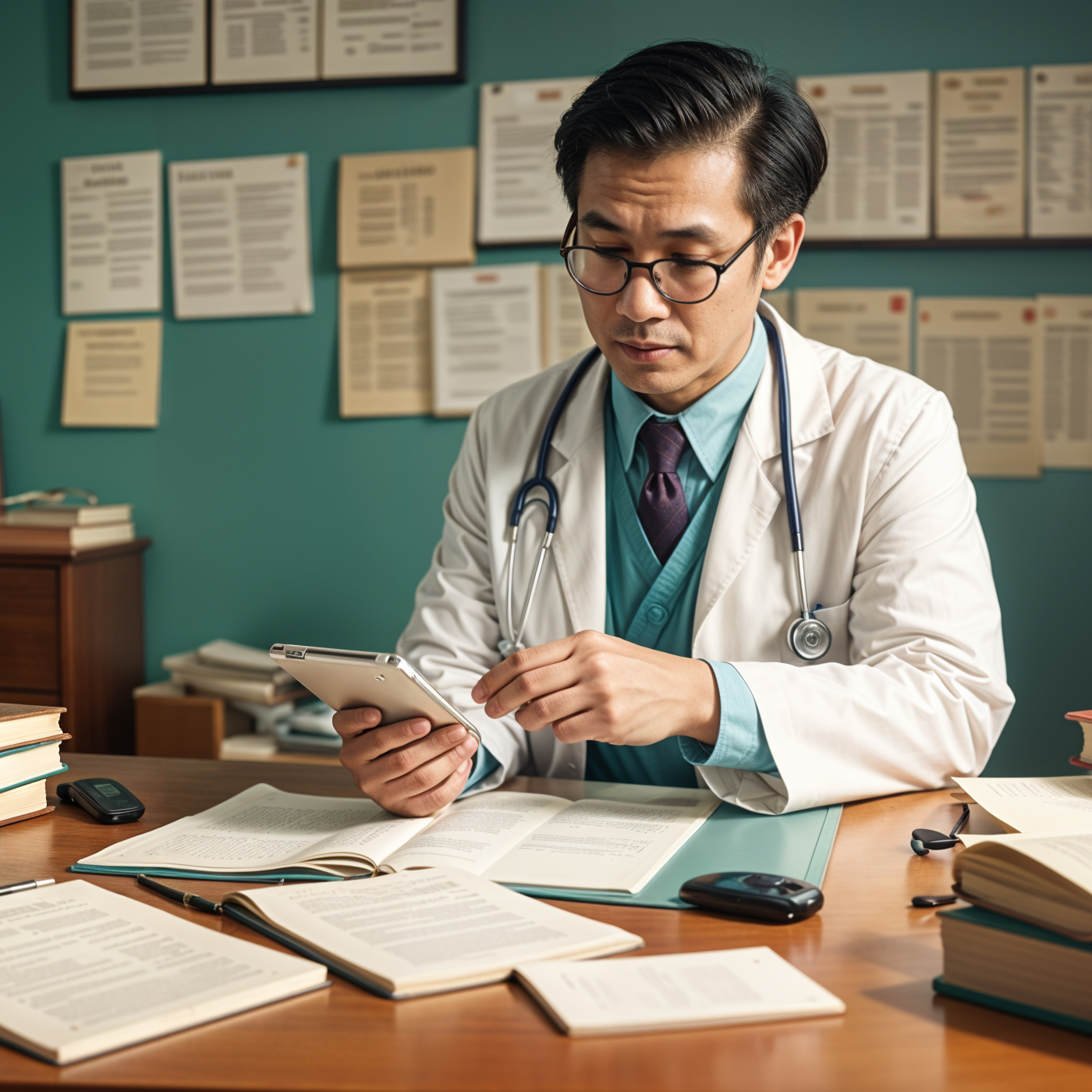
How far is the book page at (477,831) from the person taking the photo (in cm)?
101

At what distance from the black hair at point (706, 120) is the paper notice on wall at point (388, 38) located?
1388 millimetres

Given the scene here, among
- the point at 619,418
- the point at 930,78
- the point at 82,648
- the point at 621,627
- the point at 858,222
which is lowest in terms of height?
the point at 82,648

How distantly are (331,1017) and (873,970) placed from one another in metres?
0.37

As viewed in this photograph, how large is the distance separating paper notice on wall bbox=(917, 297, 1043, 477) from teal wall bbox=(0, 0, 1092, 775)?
0.05m

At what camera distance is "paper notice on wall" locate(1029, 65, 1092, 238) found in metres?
2.47

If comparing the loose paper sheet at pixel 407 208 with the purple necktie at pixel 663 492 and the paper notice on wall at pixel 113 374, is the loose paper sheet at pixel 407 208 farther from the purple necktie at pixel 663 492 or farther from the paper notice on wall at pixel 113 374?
the purple necktie at pixel 663 492

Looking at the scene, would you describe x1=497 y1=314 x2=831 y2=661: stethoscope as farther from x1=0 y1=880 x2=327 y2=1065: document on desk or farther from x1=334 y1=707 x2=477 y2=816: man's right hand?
x1=0 y1=880 x2=327 y2=1065: document on desk

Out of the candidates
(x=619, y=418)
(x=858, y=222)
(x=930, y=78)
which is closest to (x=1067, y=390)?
(x=858, y=222)

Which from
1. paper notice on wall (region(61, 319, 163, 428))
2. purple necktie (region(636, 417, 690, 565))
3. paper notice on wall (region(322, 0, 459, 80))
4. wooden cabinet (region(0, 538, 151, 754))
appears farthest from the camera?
paper notice on wall (region(61, 319, 163, 428))

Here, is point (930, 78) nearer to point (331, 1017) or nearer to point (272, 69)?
point (272, 69)

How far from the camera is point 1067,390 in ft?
8.23

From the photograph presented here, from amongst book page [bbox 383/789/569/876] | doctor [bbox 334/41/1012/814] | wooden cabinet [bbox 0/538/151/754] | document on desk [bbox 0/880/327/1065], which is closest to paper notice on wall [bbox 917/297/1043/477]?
doctor [bbox 334/41/1012/814]

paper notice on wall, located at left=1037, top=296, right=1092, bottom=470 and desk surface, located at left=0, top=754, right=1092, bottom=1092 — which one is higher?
paper notice on wall, located at left=1037, top=296, right=1092, bottom=470

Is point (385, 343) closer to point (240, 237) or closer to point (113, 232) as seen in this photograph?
point (240, 237)
